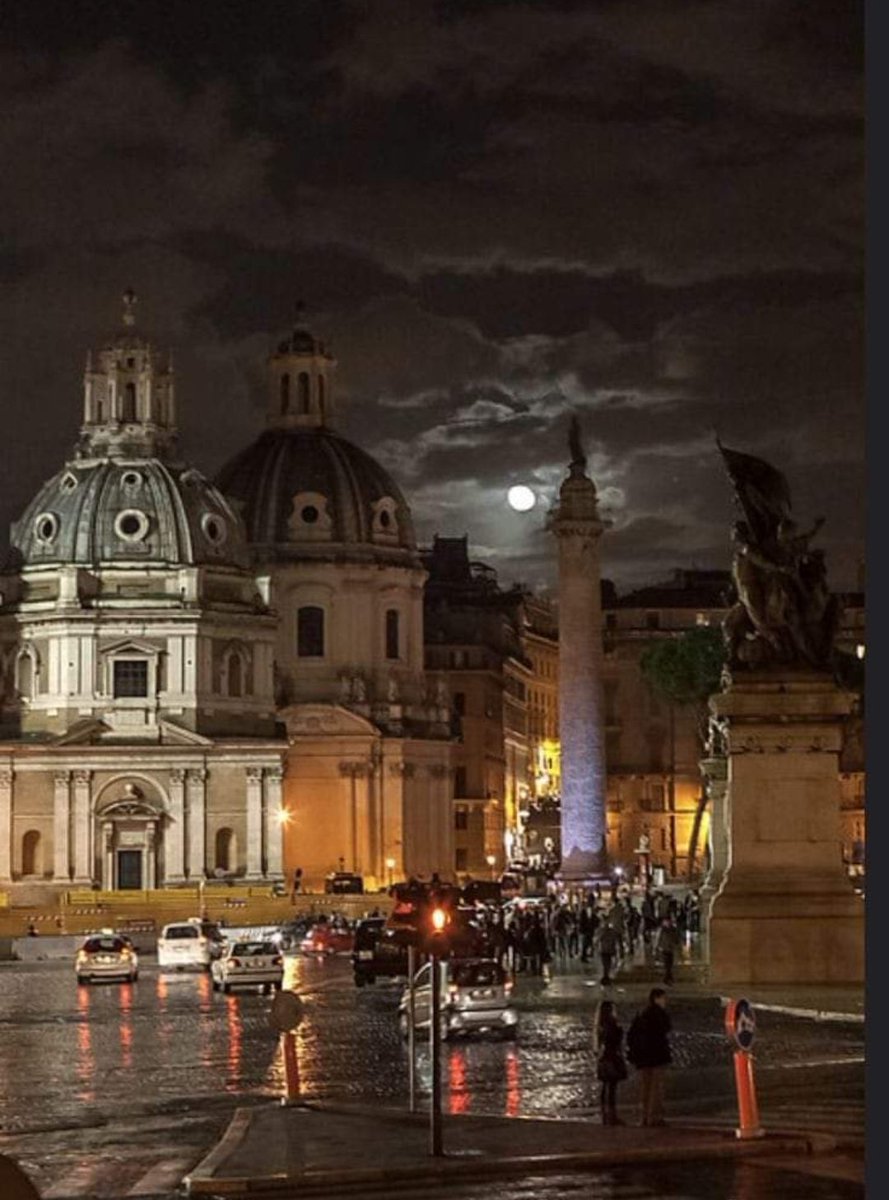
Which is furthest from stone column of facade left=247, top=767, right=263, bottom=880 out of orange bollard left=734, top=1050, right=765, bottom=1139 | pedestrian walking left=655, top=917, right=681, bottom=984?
orange bollard left=734, top=1050, right=765, bottom=1139

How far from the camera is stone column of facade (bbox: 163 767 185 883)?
4781 inches

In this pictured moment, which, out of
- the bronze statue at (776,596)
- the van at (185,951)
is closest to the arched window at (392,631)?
the van at (185,951)

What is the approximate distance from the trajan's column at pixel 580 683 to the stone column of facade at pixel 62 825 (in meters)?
22.7

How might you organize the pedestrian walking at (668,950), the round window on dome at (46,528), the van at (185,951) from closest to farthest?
the pedestrian walking at (668,950) → the van at (185,951) → the round window on dome at (46,528)

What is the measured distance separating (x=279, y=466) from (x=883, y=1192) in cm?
13391

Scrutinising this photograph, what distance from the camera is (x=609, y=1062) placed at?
23.4 meters

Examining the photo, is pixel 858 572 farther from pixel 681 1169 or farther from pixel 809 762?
pixel 681 1169

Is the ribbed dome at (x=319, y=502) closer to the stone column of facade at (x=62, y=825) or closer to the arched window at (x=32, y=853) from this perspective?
the stone column of facade at (x=62, y=825)

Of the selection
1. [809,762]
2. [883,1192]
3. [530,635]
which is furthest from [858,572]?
[883,1192]

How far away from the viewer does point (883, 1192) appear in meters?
7.98

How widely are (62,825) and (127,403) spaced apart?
21.6 meters

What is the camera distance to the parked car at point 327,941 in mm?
78875

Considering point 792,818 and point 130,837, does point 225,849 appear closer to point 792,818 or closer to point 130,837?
point 130,837

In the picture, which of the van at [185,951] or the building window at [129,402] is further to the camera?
the building window at [129,402]
